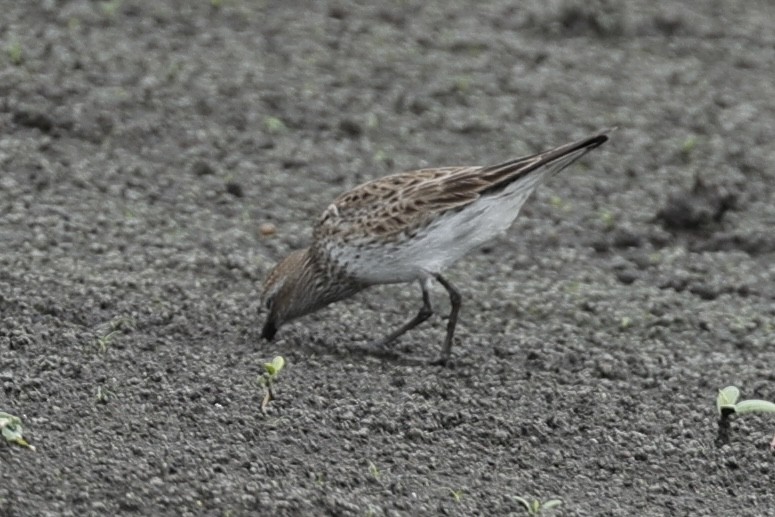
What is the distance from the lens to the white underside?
27.6 ft

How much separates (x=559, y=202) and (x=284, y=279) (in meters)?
3.13

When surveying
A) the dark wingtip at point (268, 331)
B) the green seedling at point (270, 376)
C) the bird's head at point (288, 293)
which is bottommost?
the dark wingtip at point (268, 331)

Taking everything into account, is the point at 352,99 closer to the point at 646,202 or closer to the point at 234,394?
the point at 646,202

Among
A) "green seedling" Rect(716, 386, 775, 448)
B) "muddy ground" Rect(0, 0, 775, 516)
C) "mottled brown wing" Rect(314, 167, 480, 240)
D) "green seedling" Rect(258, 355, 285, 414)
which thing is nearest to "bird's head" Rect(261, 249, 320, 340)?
"muddy ground" Rect(0, 0, 775, 516)

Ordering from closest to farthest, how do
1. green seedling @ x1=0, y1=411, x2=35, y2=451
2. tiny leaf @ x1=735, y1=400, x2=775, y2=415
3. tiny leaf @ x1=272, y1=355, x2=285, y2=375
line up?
green seedling @ x1=0, y1=411, x2=35, y2=451 → tiny leaf @ x1=735, y1=400, x2=775, y2=415 → tiny leaf @ x1=272, y1=355, x2=285, y2=375

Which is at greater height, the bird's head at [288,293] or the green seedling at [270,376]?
the green seedling at [270,376]

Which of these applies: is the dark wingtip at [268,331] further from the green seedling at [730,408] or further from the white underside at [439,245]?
the green seedling at [730,408]

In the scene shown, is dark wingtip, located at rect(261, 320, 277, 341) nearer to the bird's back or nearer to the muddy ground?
the muddy ground

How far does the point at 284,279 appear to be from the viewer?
28.5ft

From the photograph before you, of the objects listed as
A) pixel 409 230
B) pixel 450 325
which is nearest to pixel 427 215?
pixel 409 230

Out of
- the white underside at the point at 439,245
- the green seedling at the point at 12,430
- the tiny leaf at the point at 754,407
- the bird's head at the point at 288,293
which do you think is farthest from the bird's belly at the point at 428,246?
the green seedling at the point at 12,430

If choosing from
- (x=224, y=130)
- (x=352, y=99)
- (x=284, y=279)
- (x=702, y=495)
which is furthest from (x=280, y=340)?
(x=352, y=99)

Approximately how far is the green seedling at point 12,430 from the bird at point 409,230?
2.19 m

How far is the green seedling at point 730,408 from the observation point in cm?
731
